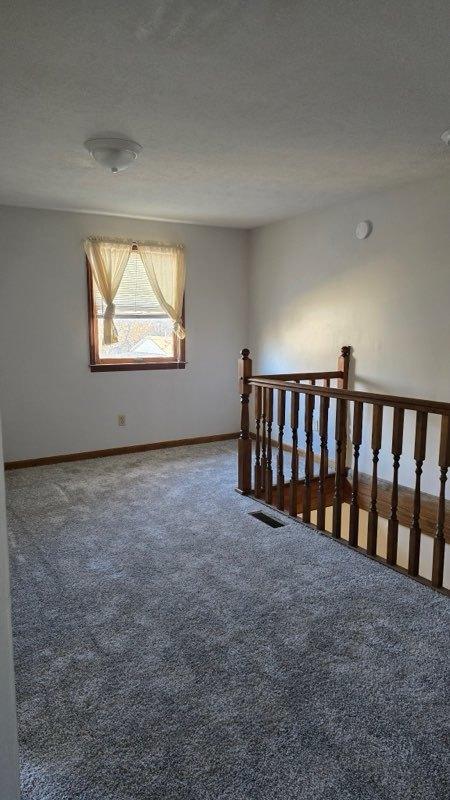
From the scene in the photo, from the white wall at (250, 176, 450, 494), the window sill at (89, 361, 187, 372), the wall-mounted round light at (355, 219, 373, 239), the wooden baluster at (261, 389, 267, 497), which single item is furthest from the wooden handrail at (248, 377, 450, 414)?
the window sill at (89, 361, 187, 372)

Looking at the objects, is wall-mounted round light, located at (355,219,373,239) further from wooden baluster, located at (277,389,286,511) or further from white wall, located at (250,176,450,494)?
wooden baluster, located at (277,389,286,511)

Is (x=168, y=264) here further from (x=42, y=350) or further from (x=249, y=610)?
(x=249, y=610)

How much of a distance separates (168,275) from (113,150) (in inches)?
90.8

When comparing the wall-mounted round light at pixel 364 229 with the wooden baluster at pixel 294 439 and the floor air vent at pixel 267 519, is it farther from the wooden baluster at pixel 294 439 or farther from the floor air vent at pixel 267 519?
the floor air vent at pixel 267 519

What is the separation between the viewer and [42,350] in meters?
4.71

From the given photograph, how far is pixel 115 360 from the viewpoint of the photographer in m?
5.10

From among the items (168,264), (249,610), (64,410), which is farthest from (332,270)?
(249,610)

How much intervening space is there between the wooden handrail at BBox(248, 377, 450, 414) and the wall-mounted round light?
1.61 meters

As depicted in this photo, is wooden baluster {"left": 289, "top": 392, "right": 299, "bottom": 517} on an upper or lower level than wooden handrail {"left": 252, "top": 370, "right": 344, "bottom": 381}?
lower

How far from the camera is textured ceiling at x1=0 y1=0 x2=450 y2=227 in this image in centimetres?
173

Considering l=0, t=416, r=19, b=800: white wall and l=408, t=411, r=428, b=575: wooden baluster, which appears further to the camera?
l=408, t=411, r=428, b=575: wooden baluster

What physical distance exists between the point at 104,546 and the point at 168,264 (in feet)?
10.2

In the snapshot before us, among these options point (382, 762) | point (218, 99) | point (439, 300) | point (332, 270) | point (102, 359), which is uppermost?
point (218, 99)

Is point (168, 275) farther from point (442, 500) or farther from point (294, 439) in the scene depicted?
point (442, 500)
